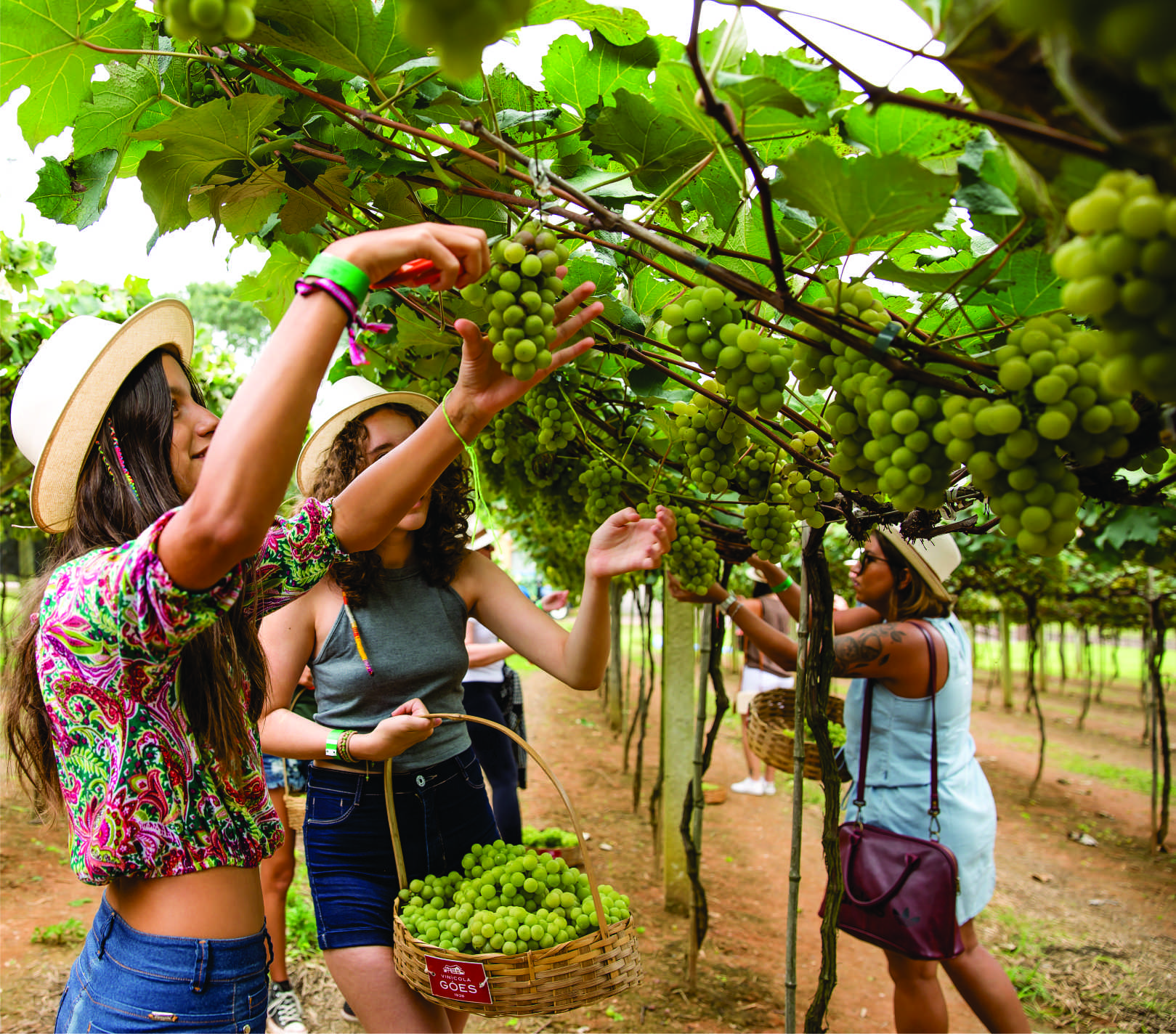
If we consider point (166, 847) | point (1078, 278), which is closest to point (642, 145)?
point (1078, 278)

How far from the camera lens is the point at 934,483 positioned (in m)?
0.84

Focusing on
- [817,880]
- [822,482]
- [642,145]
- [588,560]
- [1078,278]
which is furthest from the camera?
[817,880]

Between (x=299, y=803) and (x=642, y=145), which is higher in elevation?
(x=642, y=145)

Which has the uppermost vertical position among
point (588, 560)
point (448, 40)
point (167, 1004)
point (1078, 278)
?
point (448, 40)

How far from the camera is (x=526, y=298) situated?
0.98 metres

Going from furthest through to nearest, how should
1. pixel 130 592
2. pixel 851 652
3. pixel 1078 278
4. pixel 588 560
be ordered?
pixel 851 652 < pixel 588 560 < pixel 130 592 < pixel 1078 278

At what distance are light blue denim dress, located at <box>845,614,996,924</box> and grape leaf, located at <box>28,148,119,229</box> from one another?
2705mm

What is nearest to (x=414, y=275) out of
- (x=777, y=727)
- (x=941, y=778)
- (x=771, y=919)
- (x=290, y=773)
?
(x=941, y=778)

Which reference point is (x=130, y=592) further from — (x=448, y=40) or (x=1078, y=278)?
(x=1078, y=278)

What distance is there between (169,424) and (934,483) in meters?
1.18

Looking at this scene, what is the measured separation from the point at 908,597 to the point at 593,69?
2217mm

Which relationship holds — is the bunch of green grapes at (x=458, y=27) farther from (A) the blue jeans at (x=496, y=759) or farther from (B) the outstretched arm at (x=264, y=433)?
(A) the blue jeans at (x=496, y=759)

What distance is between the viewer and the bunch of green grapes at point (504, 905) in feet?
5.09

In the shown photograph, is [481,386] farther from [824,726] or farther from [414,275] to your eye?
[824,726]
